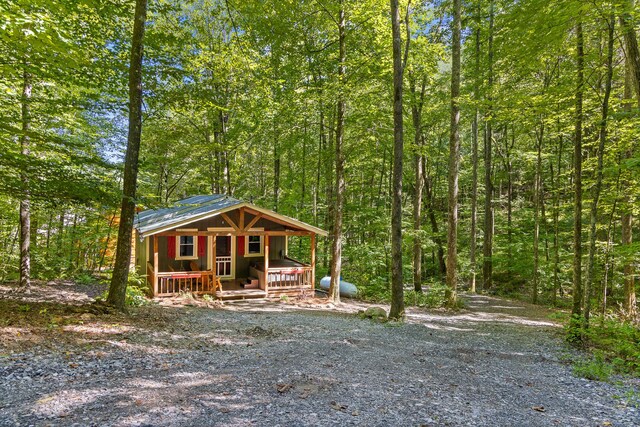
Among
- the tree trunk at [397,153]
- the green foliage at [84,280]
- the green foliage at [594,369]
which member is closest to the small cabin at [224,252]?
the green foliage at [84,280]

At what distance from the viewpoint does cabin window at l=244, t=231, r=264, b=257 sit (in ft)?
49.0

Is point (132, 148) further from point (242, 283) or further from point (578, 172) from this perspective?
point (578, 172)

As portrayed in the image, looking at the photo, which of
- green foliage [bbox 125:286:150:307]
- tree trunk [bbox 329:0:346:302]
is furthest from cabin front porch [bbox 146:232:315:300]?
green foliage [bbox 125:286:150:307]

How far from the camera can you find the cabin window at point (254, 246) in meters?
14.9

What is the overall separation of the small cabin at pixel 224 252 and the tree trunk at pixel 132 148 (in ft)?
15.0

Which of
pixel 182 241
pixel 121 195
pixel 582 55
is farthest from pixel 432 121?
pixel 121 195

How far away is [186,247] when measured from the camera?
14.1 meters

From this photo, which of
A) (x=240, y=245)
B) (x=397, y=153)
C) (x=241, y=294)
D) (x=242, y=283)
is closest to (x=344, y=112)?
(x=397, y=153)

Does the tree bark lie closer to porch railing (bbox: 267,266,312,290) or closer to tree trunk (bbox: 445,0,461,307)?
tree trunk (bbox: 445,0,461,307)

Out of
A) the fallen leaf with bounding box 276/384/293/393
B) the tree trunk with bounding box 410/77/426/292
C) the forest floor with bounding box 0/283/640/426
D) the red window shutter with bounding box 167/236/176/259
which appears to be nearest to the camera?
the forest floor with bounding box 0/283/640/426

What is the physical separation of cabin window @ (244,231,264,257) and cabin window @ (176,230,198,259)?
7.05ft

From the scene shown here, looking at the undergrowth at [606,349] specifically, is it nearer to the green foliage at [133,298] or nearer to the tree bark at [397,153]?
the tree bark at [397,153]

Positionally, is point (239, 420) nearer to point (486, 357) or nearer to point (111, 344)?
point (111, 344)

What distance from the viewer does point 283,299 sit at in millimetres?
13047
